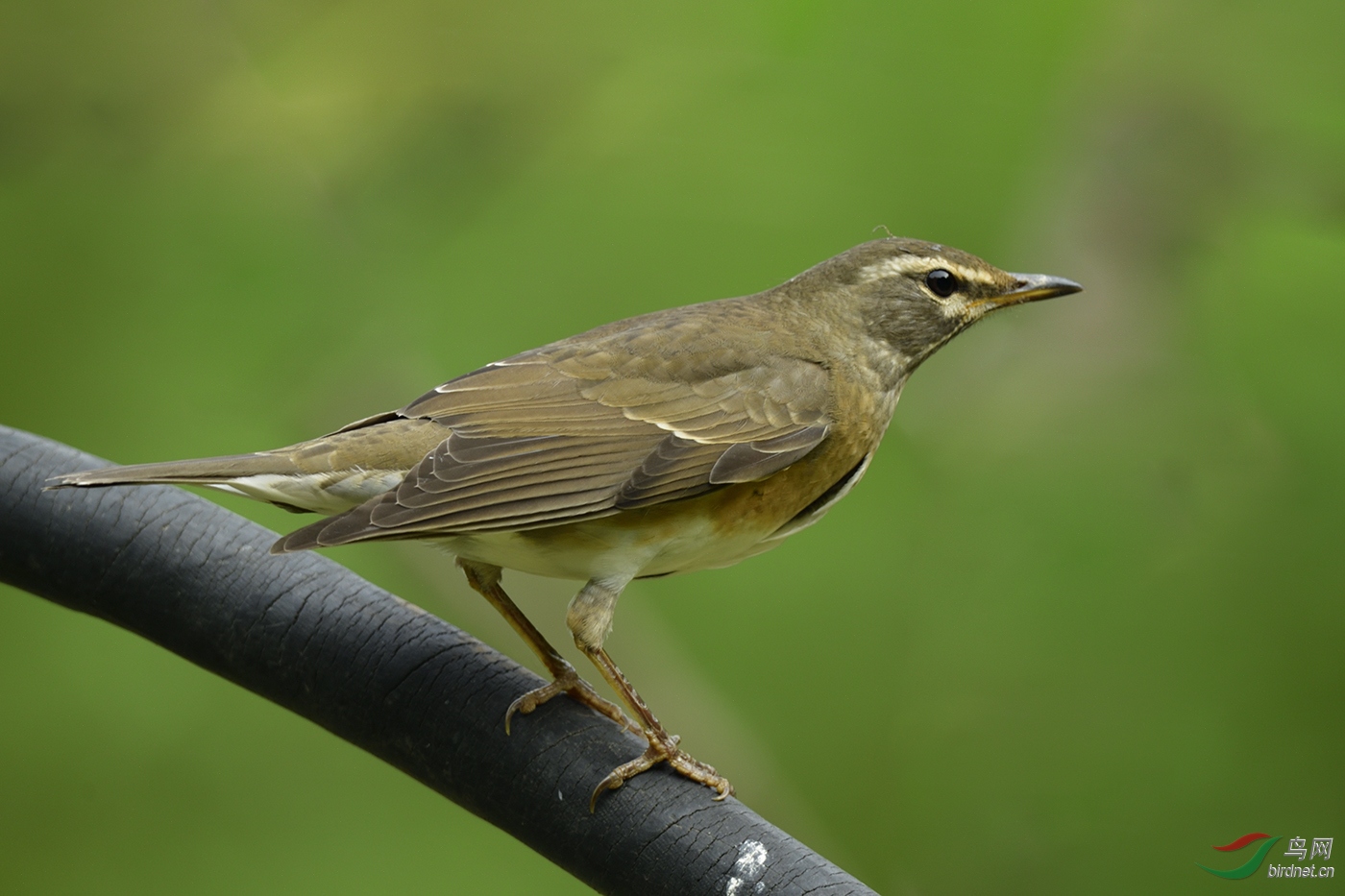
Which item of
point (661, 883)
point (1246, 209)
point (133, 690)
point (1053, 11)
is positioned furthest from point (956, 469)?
point (133, 690)

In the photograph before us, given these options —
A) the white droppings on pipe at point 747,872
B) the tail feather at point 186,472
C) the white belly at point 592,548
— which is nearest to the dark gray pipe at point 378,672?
the white droppings on pipe at point 747,872

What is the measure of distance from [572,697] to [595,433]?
668 millimetres

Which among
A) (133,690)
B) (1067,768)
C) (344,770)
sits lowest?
(1067,768)

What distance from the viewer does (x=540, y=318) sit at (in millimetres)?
5094

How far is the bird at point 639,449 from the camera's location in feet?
9.89

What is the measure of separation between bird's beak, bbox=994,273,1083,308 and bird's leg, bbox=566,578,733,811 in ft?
4.68

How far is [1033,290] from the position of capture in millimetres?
3771

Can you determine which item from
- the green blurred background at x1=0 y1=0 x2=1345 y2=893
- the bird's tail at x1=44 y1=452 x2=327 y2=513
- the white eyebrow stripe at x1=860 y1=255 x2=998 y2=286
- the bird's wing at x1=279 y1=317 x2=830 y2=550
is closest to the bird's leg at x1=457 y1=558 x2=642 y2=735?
the bird's wing at x1=279 y1=317 x2=830 y2=550

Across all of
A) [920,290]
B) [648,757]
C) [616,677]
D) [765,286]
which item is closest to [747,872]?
[648,757]

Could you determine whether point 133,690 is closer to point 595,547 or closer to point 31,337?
point 31,337

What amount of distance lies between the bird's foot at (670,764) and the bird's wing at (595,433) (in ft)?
1.80

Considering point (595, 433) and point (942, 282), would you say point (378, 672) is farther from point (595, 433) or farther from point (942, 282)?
point (942, 282)

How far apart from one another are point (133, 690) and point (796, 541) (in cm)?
243

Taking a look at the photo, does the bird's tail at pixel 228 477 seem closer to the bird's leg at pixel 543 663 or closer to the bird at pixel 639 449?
the bird at pixel 639 449
